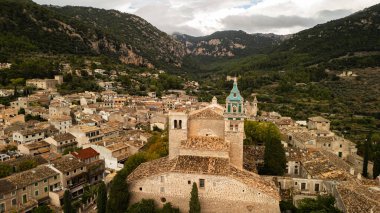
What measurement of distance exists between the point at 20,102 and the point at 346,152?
5699cm

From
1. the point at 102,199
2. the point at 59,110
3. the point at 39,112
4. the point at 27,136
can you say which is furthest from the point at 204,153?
the point at 39,112

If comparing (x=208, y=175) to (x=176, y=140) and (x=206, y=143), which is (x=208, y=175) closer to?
(x=206, y=143)

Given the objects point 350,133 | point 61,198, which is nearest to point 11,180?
point 61,198

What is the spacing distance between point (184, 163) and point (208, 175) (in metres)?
2.27

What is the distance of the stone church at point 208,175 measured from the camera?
23375 millimetres

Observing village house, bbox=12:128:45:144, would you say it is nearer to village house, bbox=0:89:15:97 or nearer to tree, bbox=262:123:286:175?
village house, bbox=0:89:15:97

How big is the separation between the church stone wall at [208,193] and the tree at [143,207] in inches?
24.7

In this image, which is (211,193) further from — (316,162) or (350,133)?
(350,133)

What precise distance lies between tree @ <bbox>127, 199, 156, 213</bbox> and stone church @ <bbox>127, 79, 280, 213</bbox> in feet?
2.19

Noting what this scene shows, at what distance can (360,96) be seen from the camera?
3610 inches

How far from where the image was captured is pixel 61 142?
45438 mm

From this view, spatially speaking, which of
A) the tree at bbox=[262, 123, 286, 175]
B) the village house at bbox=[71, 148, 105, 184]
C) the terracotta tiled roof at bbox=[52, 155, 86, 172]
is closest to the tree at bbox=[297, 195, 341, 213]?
the tree at bbox=[262, 123, 286, 175]

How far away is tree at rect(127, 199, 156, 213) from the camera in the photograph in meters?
23.3

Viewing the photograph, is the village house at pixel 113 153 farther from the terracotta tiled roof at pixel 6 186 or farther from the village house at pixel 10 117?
the village house at pixel 10 117
